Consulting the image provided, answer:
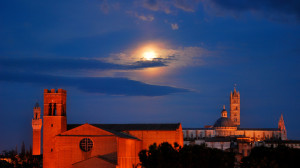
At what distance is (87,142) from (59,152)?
363 cm

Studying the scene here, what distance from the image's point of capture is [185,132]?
19262 centimetres

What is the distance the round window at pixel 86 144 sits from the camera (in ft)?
201

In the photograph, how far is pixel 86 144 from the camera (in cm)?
6125

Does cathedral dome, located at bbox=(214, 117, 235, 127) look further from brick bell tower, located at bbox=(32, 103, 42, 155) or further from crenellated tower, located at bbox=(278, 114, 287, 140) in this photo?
brick bell tower, located at bbox=(32, 103, 42, 155)

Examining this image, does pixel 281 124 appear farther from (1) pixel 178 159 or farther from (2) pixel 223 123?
(1) pixel 178 159

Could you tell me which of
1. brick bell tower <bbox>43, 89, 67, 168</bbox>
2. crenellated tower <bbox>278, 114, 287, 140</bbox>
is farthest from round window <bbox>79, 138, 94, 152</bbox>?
crenellated tower <bbox>278, 114, 287, 140</bbox>

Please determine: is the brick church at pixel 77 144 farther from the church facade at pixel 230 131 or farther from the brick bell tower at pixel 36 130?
the church facade at pixel 230 131

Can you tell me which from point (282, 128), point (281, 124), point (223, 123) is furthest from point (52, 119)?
point (281, 124)

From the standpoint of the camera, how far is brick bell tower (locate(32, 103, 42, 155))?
347 feet

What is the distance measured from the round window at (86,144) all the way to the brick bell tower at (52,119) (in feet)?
14.8

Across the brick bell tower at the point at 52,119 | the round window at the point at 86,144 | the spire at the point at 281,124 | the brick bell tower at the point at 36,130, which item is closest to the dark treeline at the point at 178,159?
the round window at the point at 86,144

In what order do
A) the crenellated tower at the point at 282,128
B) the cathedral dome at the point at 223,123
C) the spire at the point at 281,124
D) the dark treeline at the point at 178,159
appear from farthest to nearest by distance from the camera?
the spire at the point at 281,124, the crenellated tower at the point at 282,128, the cathedral dome at the point at 223,123, the dark treeline at the point at 178,159

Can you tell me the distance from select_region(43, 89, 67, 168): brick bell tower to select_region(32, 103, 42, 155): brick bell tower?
42.7m

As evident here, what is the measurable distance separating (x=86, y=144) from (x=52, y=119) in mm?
6400
